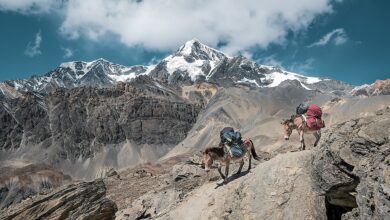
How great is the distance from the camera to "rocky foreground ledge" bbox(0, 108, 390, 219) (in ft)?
32.9

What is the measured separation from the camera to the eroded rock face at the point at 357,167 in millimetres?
9453

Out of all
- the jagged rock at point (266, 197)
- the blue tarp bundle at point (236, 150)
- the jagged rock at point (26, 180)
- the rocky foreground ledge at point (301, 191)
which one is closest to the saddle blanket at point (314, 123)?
the rocky foreground ledge at point (301, 191)

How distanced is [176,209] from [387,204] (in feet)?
29.9

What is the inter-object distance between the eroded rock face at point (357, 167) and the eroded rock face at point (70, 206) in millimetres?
10318

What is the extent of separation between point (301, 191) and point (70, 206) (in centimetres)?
975

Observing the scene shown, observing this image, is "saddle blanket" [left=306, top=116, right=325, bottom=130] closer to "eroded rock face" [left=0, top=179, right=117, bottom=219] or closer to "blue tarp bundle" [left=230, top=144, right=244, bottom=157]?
"blue tarp bundle" [left=230, top=144, right=244, bottom=157]

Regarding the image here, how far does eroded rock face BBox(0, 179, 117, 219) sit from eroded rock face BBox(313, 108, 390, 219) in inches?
406

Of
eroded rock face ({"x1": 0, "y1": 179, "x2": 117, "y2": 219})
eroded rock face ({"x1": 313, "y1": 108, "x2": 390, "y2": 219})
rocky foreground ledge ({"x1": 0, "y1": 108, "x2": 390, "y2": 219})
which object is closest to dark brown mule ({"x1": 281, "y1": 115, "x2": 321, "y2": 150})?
rocky foreground ledge ({"x1": 0, "y1": 108, "x2": 390, "y2": 219})

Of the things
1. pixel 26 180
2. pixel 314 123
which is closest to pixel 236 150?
pixel 314 123

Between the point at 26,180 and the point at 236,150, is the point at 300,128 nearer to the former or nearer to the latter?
the point at 236,150

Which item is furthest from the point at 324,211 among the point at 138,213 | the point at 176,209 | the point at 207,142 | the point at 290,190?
the point at 207,142

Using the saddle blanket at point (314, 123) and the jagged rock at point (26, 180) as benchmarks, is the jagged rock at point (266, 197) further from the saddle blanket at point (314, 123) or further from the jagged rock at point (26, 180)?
the jagged rock at point (26, 180)

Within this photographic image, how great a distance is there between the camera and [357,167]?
35.1 feet

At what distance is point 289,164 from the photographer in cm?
1427
